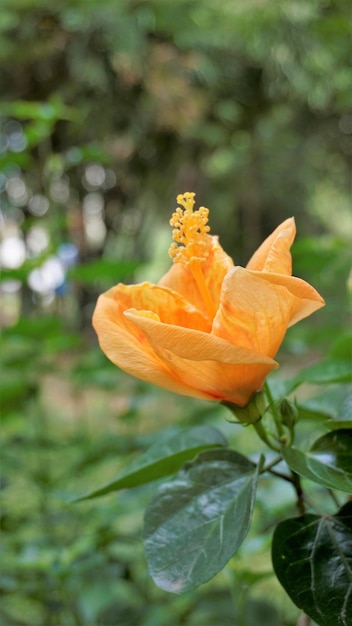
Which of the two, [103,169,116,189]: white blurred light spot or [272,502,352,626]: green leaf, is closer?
[272,502,352,626]: green leaf

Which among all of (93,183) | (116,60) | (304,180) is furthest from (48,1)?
(304,180)

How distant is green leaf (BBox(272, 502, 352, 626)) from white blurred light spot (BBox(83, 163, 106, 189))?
313 cm

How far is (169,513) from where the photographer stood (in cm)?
32

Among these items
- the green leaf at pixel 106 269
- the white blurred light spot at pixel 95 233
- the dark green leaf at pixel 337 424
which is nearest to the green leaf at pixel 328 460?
the dark green leaf at pixel 337 424

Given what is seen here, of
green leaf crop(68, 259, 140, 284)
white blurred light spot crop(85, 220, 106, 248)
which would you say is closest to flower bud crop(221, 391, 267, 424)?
green leaf crop(68, 259, 140, 284)

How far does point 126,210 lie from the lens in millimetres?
3621

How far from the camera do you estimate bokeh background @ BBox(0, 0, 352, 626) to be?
0.85 m

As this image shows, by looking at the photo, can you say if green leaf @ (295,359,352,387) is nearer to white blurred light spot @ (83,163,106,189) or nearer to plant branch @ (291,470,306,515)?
plant branch @ (291,470,306,515)

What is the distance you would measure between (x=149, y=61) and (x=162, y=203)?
104 centimetres

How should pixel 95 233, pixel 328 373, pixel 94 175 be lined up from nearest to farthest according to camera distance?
pixel 328 373 → pixel 94 175 → pixel 95 233

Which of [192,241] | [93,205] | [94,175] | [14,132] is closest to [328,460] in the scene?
[192,241]

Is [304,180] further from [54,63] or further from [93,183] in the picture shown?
[54,63]

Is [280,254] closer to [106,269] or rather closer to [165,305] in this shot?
[165,305]

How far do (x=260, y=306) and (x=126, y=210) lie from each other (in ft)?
11.1
